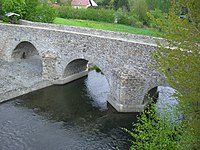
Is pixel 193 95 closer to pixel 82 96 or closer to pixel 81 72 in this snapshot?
pixel 82 96

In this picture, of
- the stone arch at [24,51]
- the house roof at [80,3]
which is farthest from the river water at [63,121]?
the house roof at [80,3]

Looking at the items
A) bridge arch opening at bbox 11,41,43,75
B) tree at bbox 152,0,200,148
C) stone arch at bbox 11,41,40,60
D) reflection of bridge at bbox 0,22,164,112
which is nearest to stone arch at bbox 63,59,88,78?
reflection of bridge at bbox 0,22,164,112

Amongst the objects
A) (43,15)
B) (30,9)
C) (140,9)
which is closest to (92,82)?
(43,15)

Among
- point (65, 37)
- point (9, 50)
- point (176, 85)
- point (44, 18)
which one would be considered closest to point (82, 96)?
point (65, 37)

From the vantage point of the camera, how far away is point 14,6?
3631cm

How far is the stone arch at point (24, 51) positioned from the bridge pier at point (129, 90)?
45.2 feet

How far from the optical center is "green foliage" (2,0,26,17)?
119 ft

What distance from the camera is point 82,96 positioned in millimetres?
A: 24469

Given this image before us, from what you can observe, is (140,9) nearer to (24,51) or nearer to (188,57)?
(24,51)

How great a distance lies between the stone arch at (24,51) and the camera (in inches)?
1229

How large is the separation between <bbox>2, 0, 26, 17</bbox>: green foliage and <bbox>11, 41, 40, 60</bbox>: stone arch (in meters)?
6.51

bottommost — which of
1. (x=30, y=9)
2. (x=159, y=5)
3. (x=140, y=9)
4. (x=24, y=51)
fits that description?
(x=24, y=51)

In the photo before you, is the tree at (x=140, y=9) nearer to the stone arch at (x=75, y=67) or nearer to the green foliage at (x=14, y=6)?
the green foliage at (x=14, y=6)

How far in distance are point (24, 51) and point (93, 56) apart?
12180mm
